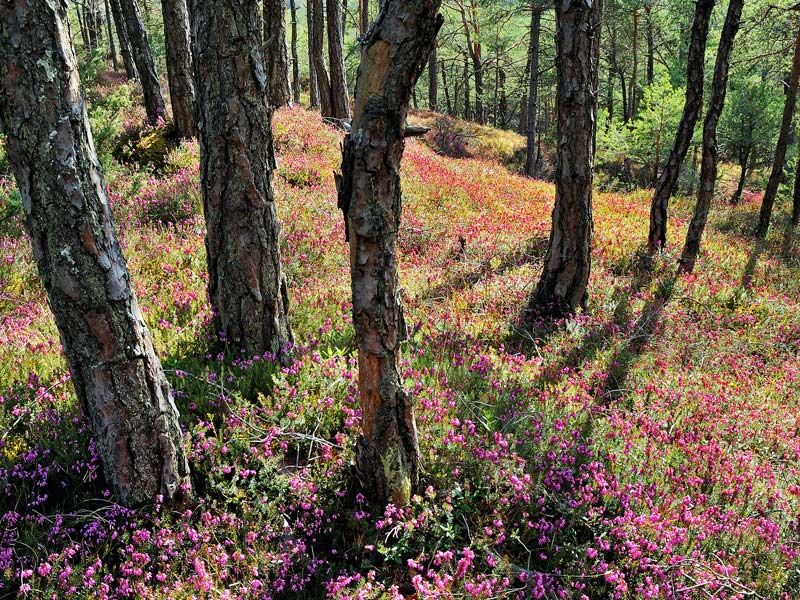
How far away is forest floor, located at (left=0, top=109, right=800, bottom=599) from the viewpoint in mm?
3258

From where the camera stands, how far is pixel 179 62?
10.7 metres

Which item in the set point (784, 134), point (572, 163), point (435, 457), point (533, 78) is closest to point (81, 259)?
point (435, 457)

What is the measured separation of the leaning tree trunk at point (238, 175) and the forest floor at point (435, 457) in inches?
16.7

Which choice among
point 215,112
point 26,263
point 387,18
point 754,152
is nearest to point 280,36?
point 26,263

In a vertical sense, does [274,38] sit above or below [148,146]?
above

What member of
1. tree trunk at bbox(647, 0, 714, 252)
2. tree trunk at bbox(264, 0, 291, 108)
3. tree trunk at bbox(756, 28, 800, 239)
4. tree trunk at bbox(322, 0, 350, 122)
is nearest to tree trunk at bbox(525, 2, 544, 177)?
tree trunk at bbox(322, 0, 350, 122)

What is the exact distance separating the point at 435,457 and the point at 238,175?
A: 285 cm

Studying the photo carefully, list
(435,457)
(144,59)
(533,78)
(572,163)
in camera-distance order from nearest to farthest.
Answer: (435,457)
(572,163)
(144,59)
(533,78)

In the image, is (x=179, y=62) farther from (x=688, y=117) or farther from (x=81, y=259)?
(x=688, y=117)

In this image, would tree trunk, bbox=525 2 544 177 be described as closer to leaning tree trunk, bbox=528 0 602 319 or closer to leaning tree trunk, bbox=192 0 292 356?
leaning tree trunk, bbox=528 0 602 319

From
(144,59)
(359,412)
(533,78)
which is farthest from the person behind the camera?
(533,78)

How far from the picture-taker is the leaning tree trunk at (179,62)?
1028 cm

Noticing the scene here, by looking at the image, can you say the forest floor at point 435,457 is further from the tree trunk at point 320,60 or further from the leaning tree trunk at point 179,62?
the tree trunk at point 320,60

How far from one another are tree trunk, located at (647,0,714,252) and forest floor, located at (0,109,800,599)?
3.17 m
